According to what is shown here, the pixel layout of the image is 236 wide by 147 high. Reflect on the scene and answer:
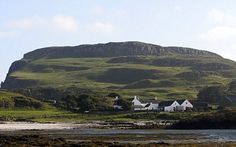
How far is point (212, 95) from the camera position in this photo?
165125mm

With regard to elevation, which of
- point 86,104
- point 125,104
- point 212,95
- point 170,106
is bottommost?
point 170,106

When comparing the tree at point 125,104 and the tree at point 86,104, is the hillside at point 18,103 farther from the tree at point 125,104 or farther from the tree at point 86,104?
the tree at point 125,104

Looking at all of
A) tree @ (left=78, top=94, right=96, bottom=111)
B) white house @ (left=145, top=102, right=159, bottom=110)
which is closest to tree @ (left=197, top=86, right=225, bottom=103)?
white house @ (left=145, top=102, right=159, bottom=110)

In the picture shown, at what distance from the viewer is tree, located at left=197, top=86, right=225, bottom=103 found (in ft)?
531

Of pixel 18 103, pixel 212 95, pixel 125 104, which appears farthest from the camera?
pixel 212 95

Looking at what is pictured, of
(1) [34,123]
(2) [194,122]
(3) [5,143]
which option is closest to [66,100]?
(1) [34,123]

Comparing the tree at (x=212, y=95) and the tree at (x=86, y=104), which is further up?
the tree at (x=212, y=95)

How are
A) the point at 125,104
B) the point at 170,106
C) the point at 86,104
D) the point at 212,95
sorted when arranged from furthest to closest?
the point at 212,95 < the point at 170,106 < the point at 125,104 < the point at 86,104

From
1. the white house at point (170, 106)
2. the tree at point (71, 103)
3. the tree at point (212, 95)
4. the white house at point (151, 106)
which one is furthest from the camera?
the tree at point (212, 95)

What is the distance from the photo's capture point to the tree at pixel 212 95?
531ft

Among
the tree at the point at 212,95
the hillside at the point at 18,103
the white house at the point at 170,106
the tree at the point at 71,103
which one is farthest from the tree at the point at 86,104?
the tree at the point at 212,95

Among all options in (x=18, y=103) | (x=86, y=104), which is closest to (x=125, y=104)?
(x=86, y=104)

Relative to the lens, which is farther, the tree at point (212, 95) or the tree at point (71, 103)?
the tree at point (212, 95)

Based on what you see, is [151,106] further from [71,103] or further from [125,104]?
[71,103]
